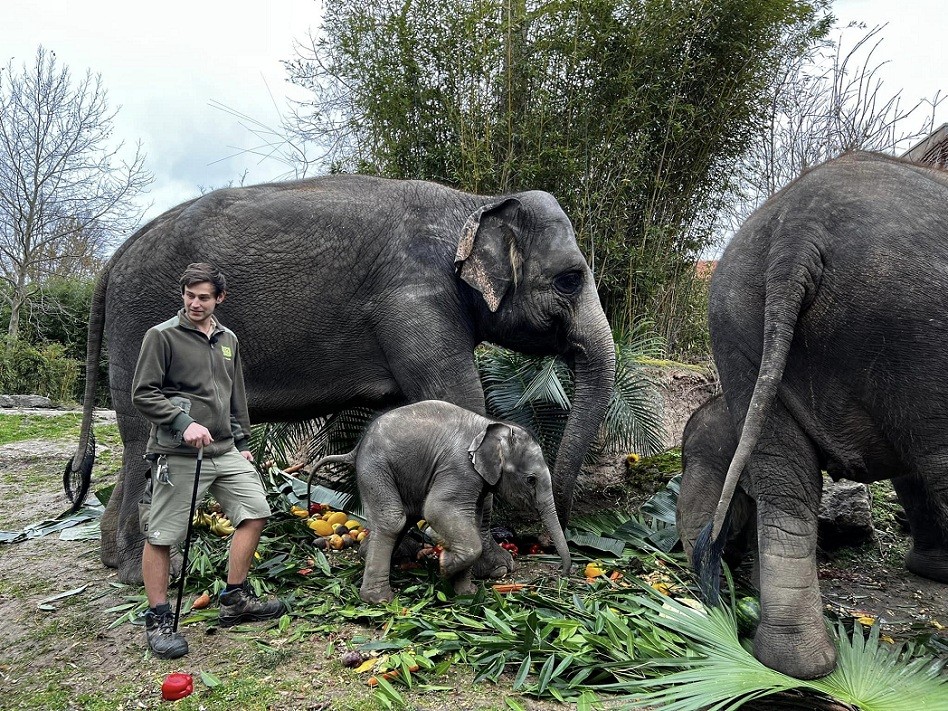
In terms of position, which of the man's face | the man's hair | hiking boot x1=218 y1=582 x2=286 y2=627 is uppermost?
the man's hair

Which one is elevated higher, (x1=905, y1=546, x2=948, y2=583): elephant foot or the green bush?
the green bush

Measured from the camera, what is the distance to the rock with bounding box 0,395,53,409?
15.4m

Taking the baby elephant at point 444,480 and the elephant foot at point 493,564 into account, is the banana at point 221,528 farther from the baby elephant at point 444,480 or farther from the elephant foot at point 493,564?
the elephant foot at point 493,564

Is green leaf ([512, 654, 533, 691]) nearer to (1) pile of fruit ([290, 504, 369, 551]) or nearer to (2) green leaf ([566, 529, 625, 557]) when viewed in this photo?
(2) green leaf ([566, 529, 625, 557])

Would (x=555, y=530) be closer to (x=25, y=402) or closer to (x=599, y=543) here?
(x=599, y=543)

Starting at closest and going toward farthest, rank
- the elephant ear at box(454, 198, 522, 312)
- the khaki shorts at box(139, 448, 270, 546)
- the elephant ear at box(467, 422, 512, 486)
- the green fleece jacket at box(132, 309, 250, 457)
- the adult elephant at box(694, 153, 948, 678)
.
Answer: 1. the adult elephant at box(694, 153, 948, 678)
2. the green fleece jacket at box(132, 309, 250, 457)
3. the khaki shorts at box(139, 448, 270, 546)
4. the elephant ear at box(467, 422, 512, 486)
5. the elephant ear at box(454, 198, 522, 312)

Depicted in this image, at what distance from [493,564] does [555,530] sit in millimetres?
648

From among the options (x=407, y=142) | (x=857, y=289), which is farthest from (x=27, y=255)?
(x=857, y=289)

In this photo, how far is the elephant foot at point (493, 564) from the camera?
15.0ft

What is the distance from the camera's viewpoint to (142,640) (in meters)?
3.86

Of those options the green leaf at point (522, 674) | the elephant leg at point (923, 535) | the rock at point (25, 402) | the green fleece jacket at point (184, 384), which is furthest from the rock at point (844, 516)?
the rock at point (25, 402)

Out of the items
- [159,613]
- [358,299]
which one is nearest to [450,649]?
[159,613]

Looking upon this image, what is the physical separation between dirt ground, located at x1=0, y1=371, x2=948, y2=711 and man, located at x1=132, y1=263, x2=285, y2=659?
0.65 feet

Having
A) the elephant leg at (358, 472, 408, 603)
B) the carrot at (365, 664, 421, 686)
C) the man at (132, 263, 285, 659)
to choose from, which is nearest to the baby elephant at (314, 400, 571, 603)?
the elephant leg at (358, 472, 408, 603)
